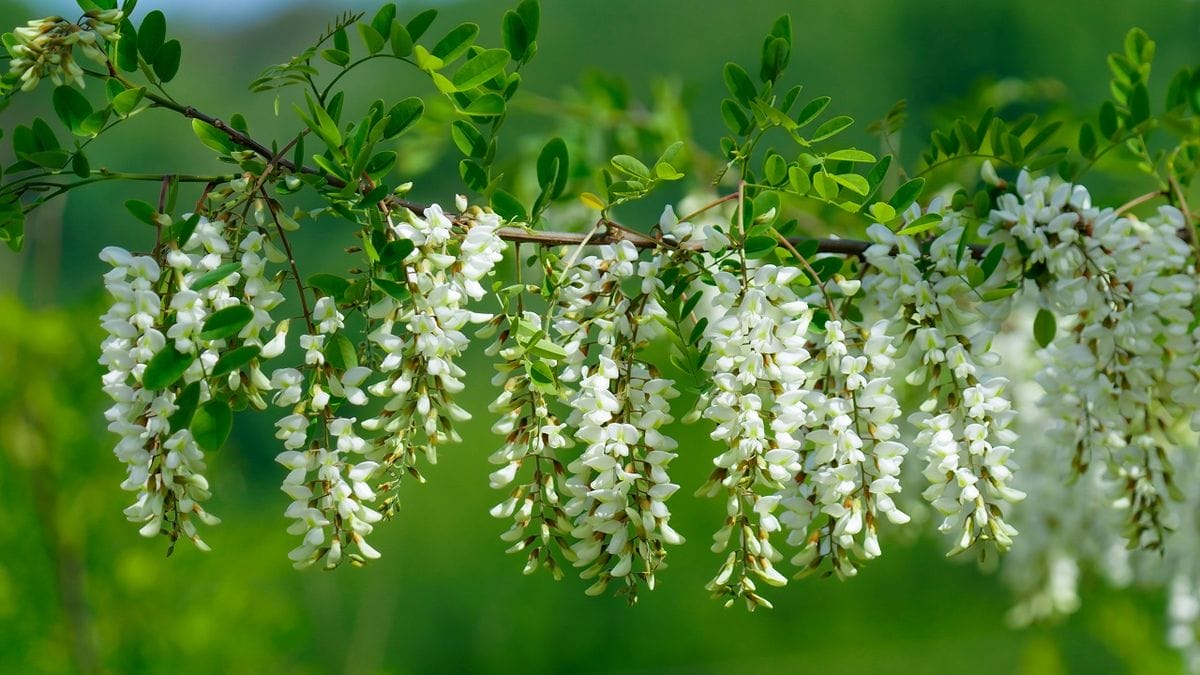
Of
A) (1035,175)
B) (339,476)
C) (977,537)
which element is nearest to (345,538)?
(339,476)

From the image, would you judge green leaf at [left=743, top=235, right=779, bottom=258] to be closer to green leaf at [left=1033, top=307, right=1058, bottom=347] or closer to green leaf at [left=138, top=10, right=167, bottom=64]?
green leaf at [left=1033, top=307, right=1058, bottom=347]

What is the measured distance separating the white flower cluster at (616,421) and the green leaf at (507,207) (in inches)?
1.8

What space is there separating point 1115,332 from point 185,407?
529 mm

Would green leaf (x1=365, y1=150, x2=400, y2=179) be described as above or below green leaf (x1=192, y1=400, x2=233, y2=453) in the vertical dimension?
above

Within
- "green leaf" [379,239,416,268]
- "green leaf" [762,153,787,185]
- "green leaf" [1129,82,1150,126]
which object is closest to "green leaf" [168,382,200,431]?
"green leaf" [379,239,416,268]

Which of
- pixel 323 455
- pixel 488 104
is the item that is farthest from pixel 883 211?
pixel 323 455

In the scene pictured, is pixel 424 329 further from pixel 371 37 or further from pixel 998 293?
pixel 998 293

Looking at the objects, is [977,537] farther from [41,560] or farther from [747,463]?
[41,560]

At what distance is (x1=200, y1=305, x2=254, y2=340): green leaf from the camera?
0.47 m

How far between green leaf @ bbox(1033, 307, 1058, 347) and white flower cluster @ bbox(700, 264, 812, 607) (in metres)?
0.19

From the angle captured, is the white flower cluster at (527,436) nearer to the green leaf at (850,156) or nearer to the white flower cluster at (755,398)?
the white flower cluster at (755,398)

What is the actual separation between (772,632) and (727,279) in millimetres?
2321

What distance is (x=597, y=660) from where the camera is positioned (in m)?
2.71

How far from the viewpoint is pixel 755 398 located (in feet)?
1.69
